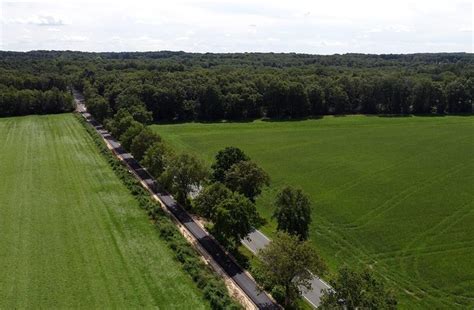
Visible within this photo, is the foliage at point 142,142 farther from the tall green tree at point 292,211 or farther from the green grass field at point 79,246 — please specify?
the tall green tree at point 292,211

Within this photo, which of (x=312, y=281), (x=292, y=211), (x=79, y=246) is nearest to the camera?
(x=312, y=281)

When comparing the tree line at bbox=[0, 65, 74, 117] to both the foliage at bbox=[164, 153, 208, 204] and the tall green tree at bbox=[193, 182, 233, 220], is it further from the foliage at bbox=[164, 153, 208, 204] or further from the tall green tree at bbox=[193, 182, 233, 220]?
the tall green tree at bbox=[193, 182, 233, 220]

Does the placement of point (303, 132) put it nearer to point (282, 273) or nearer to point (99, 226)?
point (99, 226)

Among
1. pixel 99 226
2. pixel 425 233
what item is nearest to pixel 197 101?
pixel 99 226

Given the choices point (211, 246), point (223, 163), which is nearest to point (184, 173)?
point (223, 163)

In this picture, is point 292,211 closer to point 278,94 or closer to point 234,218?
point 234,218

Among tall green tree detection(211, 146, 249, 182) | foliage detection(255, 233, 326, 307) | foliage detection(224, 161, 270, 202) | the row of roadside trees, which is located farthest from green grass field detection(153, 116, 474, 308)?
foliage detection(255, 233, 326, 307)
